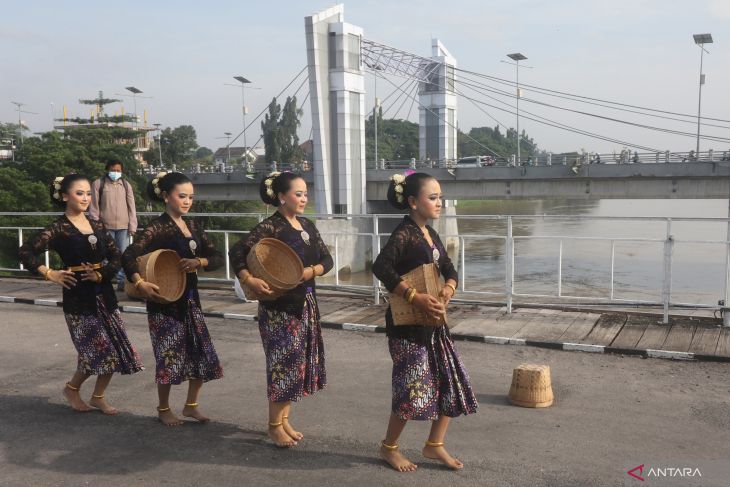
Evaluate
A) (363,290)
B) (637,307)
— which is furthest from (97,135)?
(637,307)

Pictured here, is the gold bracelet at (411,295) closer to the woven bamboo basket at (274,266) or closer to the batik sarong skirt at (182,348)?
the woven bamboo basket at (274,266)

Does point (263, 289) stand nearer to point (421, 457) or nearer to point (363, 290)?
point (421, 457)

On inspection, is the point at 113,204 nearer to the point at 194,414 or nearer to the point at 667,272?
the point at 194,414

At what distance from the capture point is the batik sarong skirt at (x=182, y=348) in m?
4.47

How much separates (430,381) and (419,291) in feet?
A: 1.72

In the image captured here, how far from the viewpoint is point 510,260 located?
807cm

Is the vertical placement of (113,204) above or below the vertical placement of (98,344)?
above

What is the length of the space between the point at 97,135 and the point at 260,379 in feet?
138

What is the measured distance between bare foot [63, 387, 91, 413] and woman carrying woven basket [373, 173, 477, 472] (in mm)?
2388

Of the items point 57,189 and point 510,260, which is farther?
point 510,260

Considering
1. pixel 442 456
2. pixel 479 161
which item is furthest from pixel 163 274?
pixel 479 161

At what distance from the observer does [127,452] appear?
4.15m

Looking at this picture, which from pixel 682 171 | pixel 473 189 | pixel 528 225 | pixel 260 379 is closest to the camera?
pixel 260 379

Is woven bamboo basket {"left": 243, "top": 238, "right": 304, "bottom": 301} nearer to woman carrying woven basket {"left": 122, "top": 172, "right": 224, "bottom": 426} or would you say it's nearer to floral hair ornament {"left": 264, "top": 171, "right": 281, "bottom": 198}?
floral hair ornament {"left": 264, "top": 171, "right": 281, "bottom": 198}
